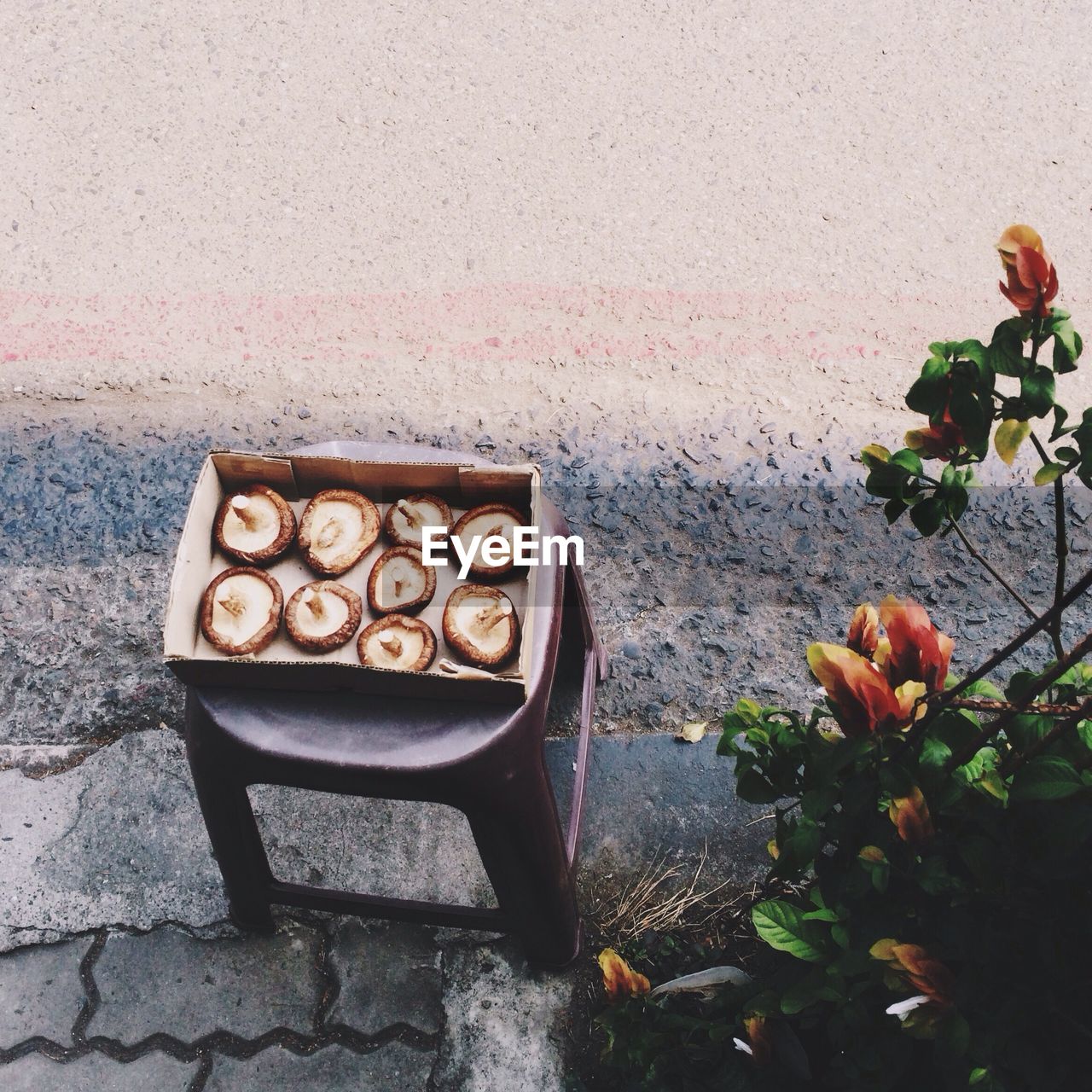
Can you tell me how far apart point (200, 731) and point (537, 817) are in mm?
571

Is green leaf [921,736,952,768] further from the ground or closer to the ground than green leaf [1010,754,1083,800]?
closer to the ground

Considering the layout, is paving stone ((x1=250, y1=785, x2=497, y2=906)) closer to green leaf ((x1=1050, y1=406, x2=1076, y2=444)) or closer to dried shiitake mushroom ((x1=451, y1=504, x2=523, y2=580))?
dried shiitake mushroom ((x1=451, y1=504, x2=523, y2=580))

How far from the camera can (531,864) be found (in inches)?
70.3

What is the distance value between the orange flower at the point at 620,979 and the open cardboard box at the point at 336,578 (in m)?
0.54

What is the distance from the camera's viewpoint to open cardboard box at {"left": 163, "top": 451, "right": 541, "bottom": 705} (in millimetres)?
1581

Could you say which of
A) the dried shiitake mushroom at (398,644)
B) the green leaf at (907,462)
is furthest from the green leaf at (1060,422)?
the dried shiitake mushroom at (398,644)

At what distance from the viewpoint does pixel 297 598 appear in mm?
1763

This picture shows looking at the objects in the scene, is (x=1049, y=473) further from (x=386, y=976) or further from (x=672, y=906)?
(x=386, y=976)

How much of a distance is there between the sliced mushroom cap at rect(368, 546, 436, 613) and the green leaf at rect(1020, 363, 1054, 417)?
1045 millimetres

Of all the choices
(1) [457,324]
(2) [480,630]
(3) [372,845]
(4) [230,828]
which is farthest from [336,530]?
(1) [457,324]

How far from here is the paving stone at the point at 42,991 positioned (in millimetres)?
2125

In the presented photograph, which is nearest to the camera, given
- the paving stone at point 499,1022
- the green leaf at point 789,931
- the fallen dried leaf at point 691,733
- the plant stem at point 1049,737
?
the plant stem at point 1049,737

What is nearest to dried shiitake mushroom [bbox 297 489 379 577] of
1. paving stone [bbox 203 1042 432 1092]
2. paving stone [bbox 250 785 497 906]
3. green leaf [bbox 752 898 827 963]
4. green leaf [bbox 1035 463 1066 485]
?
paving stone [bbox 250 785 497 906]

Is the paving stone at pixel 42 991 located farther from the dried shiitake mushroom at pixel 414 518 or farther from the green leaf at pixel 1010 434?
the green leaf at pixel 1010 434
